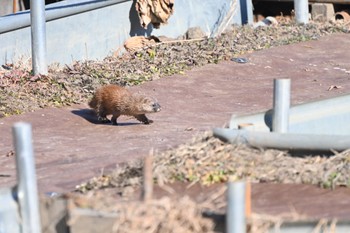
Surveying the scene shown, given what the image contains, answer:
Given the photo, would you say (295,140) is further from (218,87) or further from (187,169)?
(218,87)

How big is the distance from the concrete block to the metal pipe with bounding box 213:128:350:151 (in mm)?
9198

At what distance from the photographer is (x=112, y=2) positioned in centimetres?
1359

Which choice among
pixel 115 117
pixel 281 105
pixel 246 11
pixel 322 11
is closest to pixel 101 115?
pixel 115 117

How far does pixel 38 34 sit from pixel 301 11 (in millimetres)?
5123

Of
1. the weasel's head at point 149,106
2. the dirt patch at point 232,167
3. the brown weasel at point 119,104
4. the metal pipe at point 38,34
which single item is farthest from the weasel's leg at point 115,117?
the dirt patch at point 232,167

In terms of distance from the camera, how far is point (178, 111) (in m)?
10.6

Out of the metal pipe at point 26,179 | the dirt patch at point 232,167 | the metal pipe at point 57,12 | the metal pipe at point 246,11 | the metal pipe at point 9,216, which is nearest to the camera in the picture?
Result: the metal pipe at point 26,179

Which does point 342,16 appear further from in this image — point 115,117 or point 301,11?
point 115,117

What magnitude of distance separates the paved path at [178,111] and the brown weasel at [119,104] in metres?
0.13

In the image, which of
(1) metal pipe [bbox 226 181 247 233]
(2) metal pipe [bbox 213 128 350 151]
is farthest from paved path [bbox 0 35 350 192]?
(1) metal pipe [bbox 226 181 247 233]

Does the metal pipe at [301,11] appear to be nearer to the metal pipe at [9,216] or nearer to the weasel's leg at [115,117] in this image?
the weasel's leg at [115,117]

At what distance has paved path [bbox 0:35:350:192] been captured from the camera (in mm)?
8052

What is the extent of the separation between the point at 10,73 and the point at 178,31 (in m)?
4.10

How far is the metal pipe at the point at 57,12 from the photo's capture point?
12081mm
